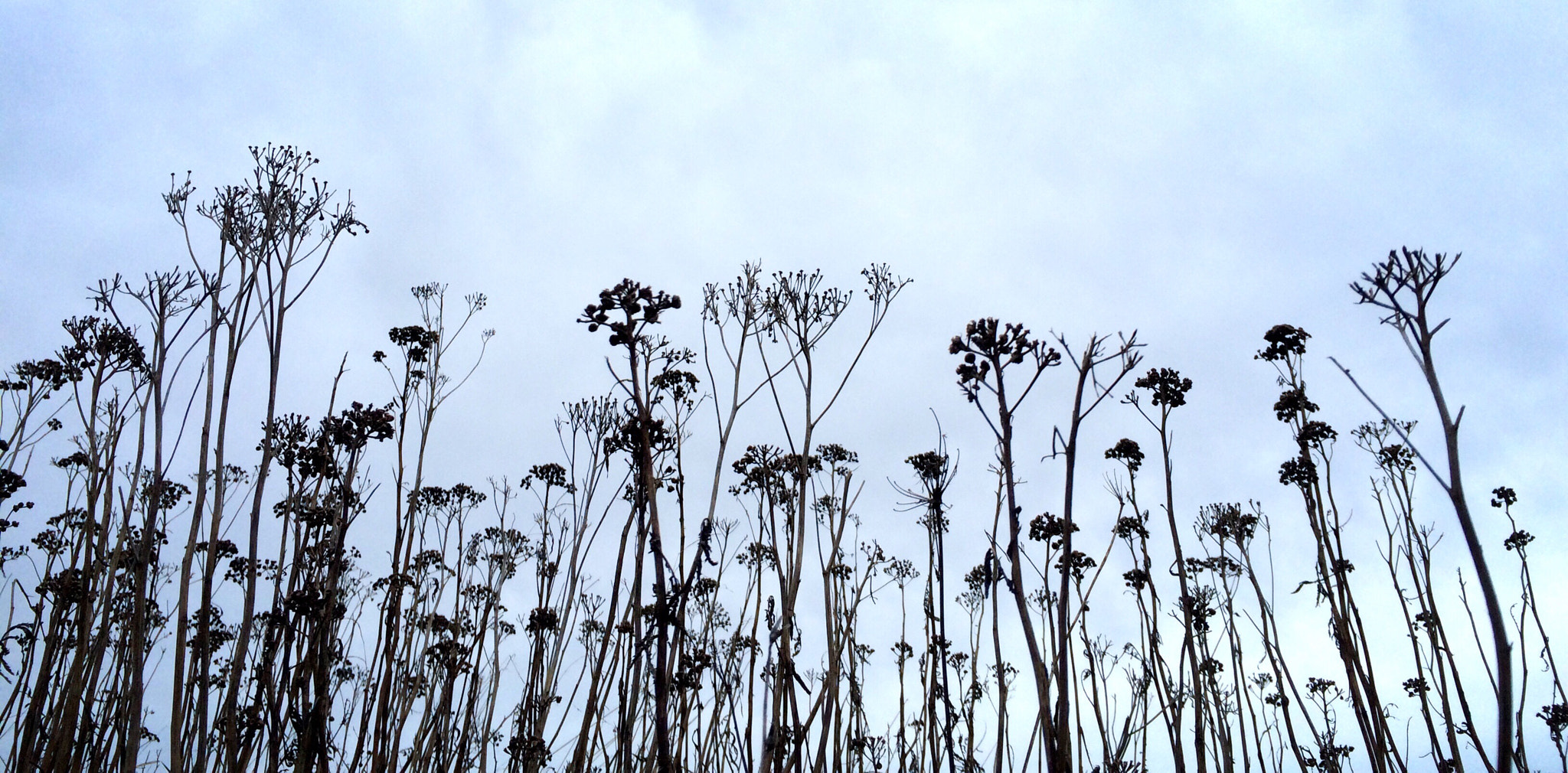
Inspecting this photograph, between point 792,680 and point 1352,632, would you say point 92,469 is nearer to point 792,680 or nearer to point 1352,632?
point 792,680

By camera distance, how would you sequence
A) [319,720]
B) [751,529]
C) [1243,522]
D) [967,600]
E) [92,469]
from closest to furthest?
1. [319,720]
2. [92,469]
3. [751,529]
4. [1243,522]
5. [967,600]

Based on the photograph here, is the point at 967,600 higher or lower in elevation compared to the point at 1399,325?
higher

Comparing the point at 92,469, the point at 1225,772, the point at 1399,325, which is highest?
the point at 92,469

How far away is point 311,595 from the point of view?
4.21 meters

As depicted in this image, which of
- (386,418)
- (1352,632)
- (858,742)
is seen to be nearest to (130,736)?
(386,418)

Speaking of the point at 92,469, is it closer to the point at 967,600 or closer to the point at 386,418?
the point at 386,418

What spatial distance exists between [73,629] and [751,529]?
5543 millimetres

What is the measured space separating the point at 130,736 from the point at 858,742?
4827 mm

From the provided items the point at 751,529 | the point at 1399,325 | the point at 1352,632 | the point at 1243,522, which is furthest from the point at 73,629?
the point at 1243,522

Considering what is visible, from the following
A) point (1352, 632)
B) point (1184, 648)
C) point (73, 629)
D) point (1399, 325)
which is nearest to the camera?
point (1399, 325)

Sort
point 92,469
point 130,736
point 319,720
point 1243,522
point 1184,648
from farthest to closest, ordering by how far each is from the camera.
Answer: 1. point 1243,522
2. point 92,469
3. point 1184,648
4. point 319,720
5. point 130,736

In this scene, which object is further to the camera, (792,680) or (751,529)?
(751,529)

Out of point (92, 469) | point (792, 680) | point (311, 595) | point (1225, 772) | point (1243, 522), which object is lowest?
point (1225, 772)

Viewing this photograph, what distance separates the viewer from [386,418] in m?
5.33
